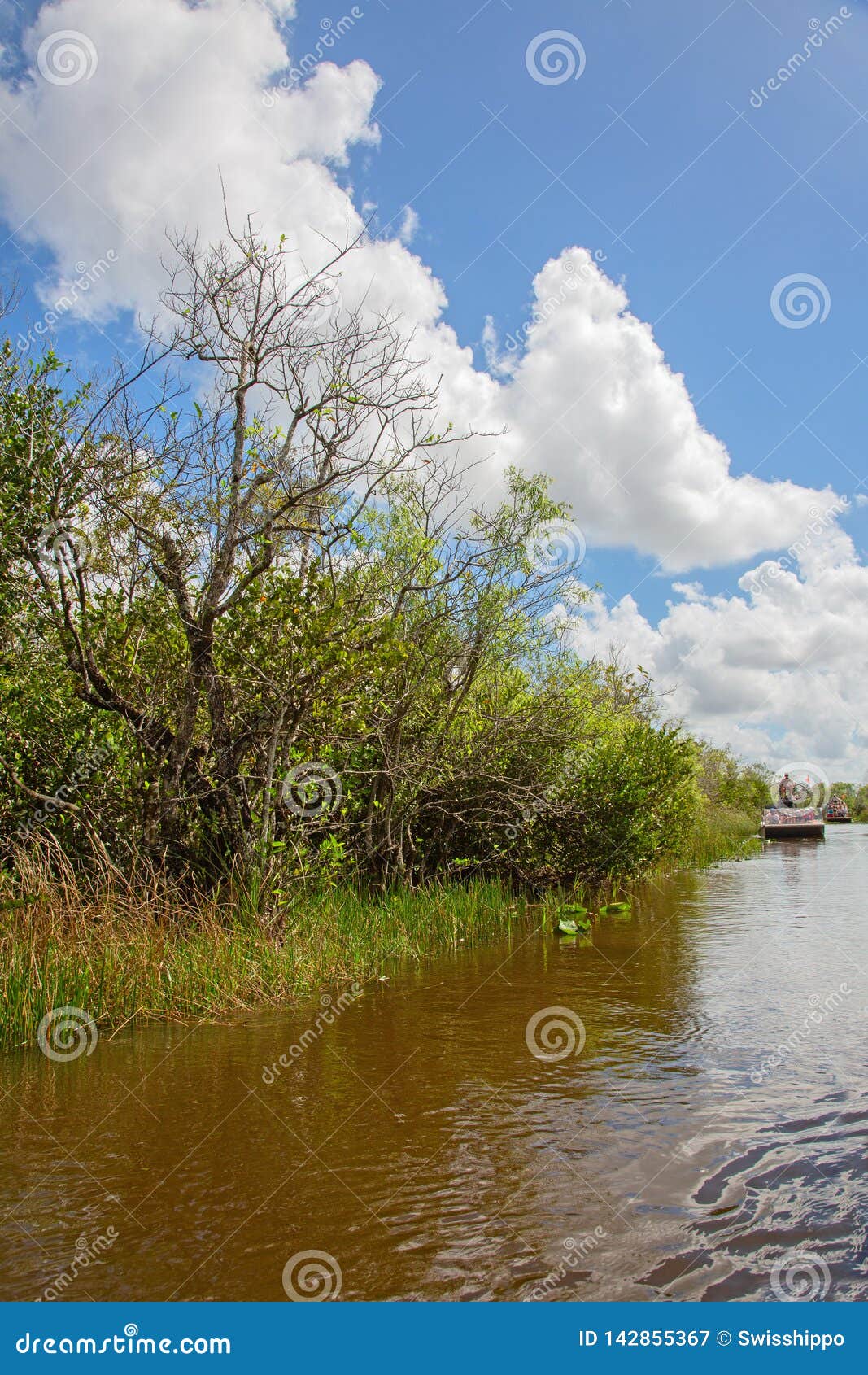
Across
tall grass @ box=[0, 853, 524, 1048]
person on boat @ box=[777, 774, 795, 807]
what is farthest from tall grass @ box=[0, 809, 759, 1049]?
person on boat @ box=[777, 774, 795, 807]

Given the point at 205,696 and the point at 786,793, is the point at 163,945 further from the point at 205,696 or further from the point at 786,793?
the point at 786,793

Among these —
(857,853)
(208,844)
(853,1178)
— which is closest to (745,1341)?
(853,1178)

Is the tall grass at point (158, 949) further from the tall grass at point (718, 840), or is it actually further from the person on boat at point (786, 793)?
the person on boat at point (786, 793)

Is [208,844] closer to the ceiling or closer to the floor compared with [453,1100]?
closer to the ceiling

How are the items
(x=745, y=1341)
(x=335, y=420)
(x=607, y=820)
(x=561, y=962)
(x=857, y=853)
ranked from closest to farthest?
(x=745, y=1341) < (x=335, y=420) < (x=561, y=962) < (x=607, y=820) < (x=857, y=853)

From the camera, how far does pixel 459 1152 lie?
4977 millimetres

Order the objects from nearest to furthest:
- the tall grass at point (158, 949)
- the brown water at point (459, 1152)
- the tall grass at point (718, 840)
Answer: the brown water at point (459, 1152)
the tall grass at point (158, 949)
the tall grass at point (718, 840)

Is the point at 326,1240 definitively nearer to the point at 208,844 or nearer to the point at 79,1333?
the point at 79,1333

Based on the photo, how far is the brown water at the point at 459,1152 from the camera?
3.75 meters

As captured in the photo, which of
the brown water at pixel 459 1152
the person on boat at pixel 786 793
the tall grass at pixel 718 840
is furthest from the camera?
the person on boat at pixel 786 793

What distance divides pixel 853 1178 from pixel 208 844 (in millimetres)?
7538

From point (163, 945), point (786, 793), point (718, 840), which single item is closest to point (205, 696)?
point (163, 945)

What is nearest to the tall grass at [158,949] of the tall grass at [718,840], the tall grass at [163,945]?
the tall grass at [163,945]

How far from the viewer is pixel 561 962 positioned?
34.9ft
